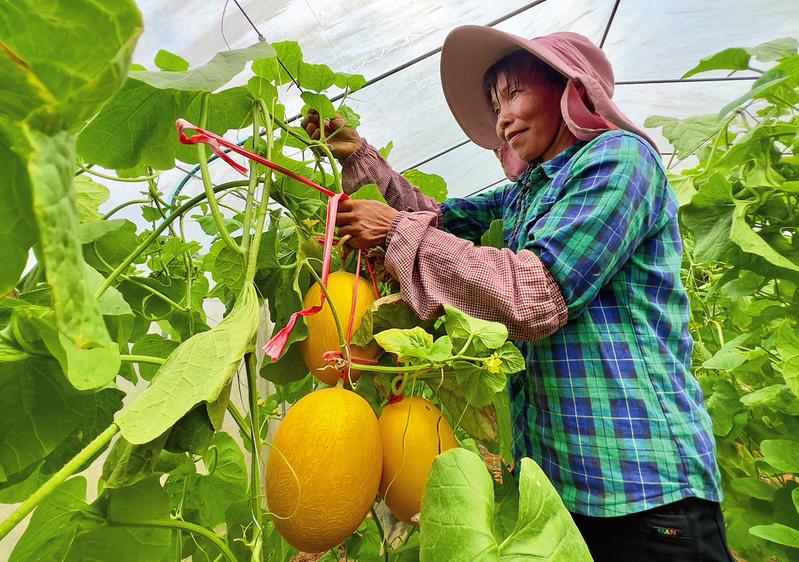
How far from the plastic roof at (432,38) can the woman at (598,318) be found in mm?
769

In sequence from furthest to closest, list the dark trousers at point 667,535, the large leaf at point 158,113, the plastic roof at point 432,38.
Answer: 1. the plastic roof at point 432,38
2. the dark trousers at point 667,535
3. the large leaf at point 158,113

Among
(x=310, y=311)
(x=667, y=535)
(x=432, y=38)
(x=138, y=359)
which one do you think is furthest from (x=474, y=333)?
(x=432, y=38)

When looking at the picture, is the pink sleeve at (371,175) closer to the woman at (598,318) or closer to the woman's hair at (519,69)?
the woman at (598,318)

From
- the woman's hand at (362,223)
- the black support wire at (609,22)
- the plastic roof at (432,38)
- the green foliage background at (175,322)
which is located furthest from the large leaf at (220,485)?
the black support wire at (609,22)

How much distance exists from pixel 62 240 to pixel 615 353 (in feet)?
2.01

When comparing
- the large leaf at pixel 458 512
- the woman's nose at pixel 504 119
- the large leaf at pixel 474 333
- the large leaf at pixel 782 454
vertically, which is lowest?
the large leaf at pixel 782 454

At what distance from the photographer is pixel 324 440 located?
0.39 m

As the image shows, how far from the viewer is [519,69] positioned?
0.82 meters

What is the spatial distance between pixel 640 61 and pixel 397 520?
2678mm

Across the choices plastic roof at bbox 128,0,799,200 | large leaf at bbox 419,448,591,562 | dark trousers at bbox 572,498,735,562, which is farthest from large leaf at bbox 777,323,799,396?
plastic roof at bbox 128,0,799,200

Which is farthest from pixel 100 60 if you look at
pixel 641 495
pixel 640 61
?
pixel 640 61

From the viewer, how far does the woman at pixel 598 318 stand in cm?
53

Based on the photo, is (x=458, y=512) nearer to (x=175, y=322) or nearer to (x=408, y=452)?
(x=408, y=452)

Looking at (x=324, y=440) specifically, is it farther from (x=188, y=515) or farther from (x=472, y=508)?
(x=188, y=515)
